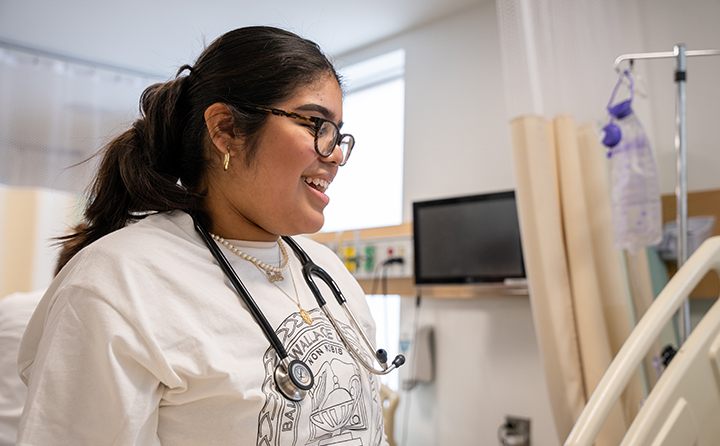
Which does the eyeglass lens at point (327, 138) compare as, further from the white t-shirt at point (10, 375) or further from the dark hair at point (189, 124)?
the white t-shirt at point (10, 375)

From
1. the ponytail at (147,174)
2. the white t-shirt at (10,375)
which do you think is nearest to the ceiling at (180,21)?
the white t-shirt at (10,375)

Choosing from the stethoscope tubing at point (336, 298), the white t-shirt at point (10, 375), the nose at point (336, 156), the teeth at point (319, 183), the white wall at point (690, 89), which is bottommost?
the white t-shirt at point (10, 375)

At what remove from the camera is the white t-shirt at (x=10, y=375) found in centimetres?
152

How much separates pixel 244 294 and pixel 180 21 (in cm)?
252

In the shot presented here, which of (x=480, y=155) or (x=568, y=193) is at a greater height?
(x=480, y=155)

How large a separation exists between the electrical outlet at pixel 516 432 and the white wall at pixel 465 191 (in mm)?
29

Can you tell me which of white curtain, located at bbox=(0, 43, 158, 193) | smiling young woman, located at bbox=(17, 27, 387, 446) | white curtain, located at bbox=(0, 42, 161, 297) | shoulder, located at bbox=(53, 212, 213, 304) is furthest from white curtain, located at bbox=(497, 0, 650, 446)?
white curtain, located at bbox=(0, 43, 158, 193)

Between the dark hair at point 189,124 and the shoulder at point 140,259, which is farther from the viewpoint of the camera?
the dark hair at point 189,124

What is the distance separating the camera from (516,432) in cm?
236

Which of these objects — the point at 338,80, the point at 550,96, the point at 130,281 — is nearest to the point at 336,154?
the point at 338,80

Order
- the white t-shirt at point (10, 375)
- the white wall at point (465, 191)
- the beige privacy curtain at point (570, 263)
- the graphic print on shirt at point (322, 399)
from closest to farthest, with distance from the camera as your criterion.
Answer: the graphic print on shirt at point (322, 399) → the white t-shirt at point (10, 375) → the beige privacy curtain at point (570, 263) → the white wall at point (465, 191)

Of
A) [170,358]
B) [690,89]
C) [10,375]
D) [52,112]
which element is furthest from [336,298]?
[52,112]

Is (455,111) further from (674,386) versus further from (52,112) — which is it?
(52,112)

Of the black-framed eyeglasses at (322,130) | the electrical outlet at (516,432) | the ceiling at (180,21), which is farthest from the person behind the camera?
the ceiling at (180,21)
